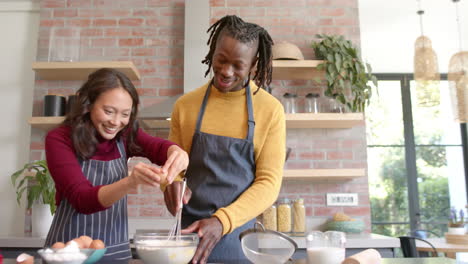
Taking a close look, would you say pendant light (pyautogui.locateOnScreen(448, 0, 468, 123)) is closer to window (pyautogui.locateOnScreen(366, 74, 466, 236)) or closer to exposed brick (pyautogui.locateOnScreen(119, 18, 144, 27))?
window (pyautogui.locateOnScreen(366, 74, 466, 236))

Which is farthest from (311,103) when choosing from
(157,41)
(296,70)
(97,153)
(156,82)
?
(97,153)

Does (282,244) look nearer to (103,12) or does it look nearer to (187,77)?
(187,77)

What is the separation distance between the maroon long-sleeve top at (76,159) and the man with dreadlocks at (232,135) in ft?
0.47

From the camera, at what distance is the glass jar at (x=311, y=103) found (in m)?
3.33

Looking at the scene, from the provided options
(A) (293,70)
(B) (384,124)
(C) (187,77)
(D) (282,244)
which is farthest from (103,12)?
(B) (384,124)

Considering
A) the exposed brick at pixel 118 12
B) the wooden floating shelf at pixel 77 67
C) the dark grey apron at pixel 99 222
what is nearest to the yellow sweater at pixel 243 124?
the dark grey apron at pixel 99 222

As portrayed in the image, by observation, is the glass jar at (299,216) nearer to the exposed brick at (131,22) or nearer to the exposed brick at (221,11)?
the exposed brick at (221,11)

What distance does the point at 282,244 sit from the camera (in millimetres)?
1094

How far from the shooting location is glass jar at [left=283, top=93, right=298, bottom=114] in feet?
10.9

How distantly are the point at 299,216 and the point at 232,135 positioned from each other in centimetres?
170

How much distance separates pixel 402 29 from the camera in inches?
202

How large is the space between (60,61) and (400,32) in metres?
3.75

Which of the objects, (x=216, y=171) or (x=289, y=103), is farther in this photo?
(x=289, y=103)

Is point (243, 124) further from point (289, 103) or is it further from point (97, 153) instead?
point (289, 103)
